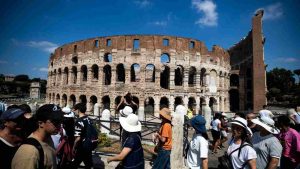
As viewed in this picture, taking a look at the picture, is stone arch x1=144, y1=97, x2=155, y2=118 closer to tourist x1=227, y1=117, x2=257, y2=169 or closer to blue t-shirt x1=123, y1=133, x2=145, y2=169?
blue t-shirt x1=123, y1=133, x2=145, y2=169

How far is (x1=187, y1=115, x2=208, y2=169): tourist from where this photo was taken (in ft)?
11.8

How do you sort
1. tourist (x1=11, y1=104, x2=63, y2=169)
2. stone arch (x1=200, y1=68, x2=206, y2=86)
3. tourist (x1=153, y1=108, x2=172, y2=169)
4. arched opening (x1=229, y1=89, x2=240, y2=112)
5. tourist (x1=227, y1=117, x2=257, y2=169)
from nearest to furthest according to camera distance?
tourist (x1=11, y1=104, x2=63, y2=169), tourist (x1=227, y1=117, x2=257, y2=169), tourist (x1=153, y1=108, x2=172, y2=169), stone arch (x1=200, y1=68, x2=206, y2=86), arched opening (x1=229, y1=89, x2=240, y2=112)

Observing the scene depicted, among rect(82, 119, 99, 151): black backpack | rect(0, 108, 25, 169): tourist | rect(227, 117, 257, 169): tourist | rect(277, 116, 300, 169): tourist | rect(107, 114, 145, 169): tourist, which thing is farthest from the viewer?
rect(82, 119, 99, 151): black backpack

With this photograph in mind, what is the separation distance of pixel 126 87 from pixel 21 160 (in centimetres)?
2338

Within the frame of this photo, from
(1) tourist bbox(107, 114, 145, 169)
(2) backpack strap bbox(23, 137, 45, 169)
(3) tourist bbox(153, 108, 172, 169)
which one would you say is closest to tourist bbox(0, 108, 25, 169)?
(2) backpack strap bbox(23, 137, 45, 169)

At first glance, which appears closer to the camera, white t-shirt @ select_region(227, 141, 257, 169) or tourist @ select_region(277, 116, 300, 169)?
white t-shirt @ select_region(227, 141, 257, 169)

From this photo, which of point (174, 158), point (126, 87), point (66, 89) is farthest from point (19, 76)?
point (174, 158)

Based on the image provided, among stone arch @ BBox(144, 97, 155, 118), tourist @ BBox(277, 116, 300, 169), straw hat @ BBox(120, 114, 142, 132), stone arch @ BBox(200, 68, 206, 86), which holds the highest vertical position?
stone arch @ BBox(200, 68, 206, 86)

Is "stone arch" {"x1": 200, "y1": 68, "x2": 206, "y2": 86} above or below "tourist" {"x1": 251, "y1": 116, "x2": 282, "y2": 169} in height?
above

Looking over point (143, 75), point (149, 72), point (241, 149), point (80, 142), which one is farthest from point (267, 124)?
point (149, 72)

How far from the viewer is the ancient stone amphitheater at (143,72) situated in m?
25.4

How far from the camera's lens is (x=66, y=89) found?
28.8 m

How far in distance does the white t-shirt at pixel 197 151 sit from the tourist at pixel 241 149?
1.33 feet

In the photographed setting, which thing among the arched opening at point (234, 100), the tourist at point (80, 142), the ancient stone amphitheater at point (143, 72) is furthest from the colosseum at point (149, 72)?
the tourist at point (80, 142)
